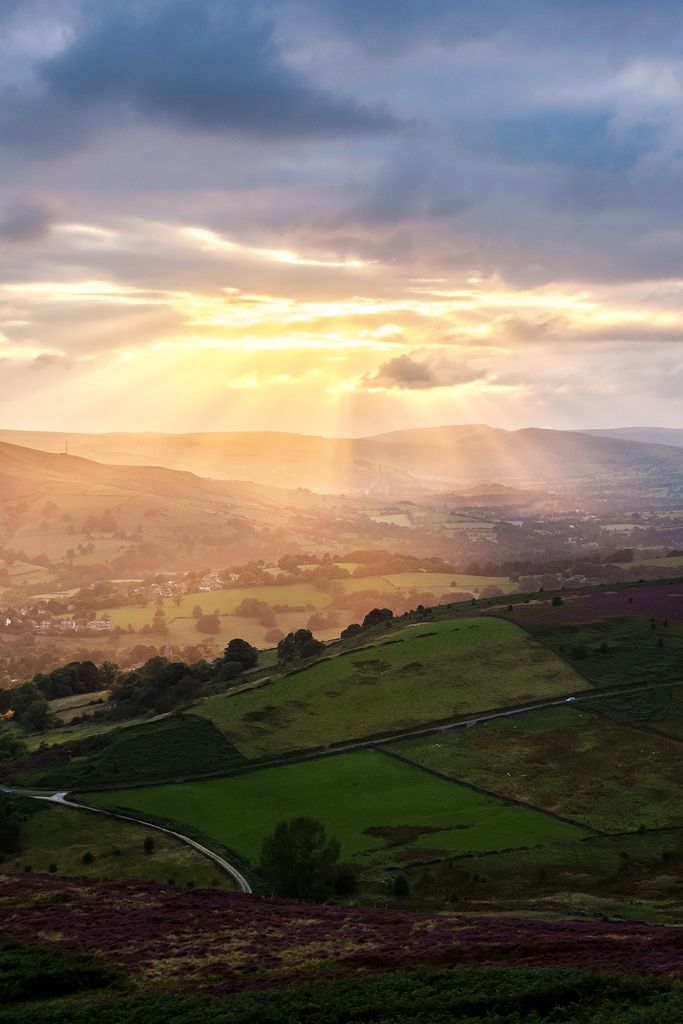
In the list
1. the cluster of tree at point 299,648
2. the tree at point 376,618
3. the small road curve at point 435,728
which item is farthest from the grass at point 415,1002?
the tree at point 376,618

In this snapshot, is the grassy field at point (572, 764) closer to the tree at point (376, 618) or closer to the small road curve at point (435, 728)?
the small road curve at point (435, 728)

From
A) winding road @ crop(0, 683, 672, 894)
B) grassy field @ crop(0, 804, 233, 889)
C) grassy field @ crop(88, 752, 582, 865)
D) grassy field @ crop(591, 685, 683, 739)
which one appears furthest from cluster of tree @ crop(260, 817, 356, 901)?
grassy field @ crop(591, 685, 683, 739)

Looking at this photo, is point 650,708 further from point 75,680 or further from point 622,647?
point 75,680

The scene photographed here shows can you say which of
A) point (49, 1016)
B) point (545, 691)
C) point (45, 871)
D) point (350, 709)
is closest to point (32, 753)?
point (350, 709)

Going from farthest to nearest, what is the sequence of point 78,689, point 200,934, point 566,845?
1. point 78,689
2. point 566,845
3. point 200,934

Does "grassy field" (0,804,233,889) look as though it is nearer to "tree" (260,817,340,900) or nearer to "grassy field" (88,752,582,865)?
"grassy field" (88,752,582,865)

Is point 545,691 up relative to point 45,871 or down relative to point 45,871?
up

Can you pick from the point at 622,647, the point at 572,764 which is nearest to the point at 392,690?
the point at 572,764

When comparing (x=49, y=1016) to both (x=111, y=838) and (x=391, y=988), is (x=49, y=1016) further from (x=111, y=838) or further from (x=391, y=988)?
(x=111, y=838)
